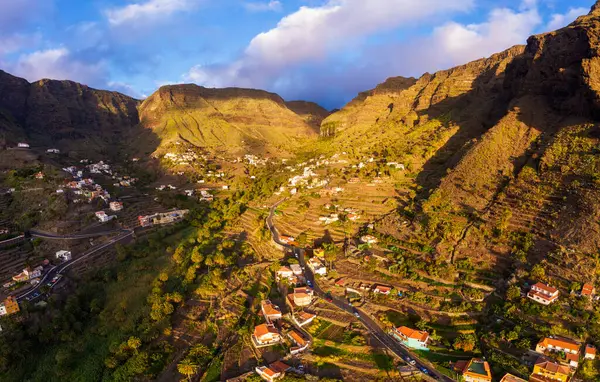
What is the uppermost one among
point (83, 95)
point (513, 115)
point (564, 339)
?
point (83, 95)

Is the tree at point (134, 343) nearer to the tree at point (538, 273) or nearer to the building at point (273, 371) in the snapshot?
the building at point (273, 371)

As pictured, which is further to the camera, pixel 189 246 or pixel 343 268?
pixel 189 246

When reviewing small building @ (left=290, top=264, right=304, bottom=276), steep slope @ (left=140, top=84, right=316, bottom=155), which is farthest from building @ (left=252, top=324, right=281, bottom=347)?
steep slope @ (left=140, top=84, right=316, bottom=155)

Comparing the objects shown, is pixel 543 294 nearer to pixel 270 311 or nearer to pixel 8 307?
pixel 270 311

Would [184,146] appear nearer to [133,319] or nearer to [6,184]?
[6,184]

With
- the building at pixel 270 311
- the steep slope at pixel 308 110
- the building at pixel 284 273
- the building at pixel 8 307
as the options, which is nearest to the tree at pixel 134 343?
the building at pixel 270 311

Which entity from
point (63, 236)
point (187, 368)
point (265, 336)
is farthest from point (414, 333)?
point (63, 236)

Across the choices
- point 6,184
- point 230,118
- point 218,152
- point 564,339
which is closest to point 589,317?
point 564,339

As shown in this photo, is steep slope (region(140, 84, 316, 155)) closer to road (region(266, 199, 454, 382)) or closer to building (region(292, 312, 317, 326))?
road (region(266, 199, 454, 382))
